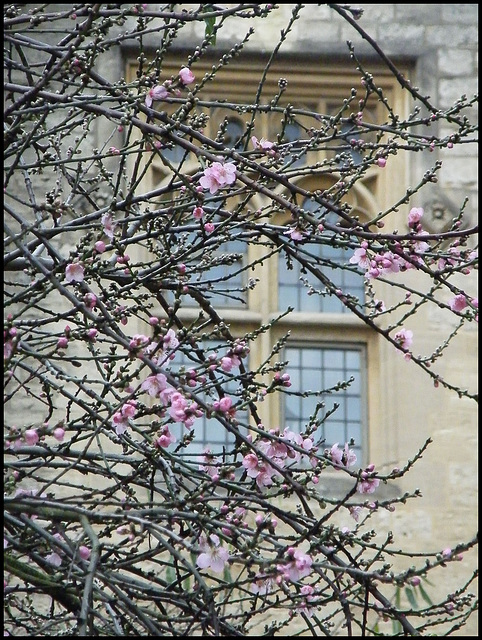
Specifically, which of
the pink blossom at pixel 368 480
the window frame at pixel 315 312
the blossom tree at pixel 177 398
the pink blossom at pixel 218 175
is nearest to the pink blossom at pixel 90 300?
the blossom tree at pixel 177 398

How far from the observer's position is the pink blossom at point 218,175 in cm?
271

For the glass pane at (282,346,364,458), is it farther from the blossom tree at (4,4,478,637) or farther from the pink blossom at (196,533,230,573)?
the pink blossom at (196,533,230,573)

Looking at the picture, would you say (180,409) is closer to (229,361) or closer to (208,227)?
(229,361)

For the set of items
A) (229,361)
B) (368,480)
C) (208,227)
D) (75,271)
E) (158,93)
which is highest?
(158,93)

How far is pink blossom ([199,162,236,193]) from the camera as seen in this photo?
2.71 meters

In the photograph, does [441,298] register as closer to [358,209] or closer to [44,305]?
[358,209]

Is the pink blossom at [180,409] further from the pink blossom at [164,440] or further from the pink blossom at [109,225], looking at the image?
the pink blossom at [109,225]

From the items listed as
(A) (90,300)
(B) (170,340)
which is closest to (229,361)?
(B) (170,340)

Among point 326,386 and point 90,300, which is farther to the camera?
point 326,386

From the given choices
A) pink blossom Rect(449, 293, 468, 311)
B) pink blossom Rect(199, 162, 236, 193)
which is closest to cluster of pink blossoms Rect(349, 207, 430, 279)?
pink blossom Rect(449, 293, 468, 311)

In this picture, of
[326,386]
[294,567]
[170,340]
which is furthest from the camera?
[326,386]

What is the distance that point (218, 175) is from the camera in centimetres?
273

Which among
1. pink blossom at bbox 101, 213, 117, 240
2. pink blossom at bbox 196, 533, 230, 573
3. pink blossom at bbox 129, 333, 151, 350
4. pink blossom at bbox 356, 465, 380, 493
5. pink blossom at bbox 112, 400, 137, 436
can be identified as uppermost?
pink blossom at bbox 101, 213, 117, 240

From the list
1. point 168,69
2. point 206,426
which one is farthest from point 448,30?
point 206,426
